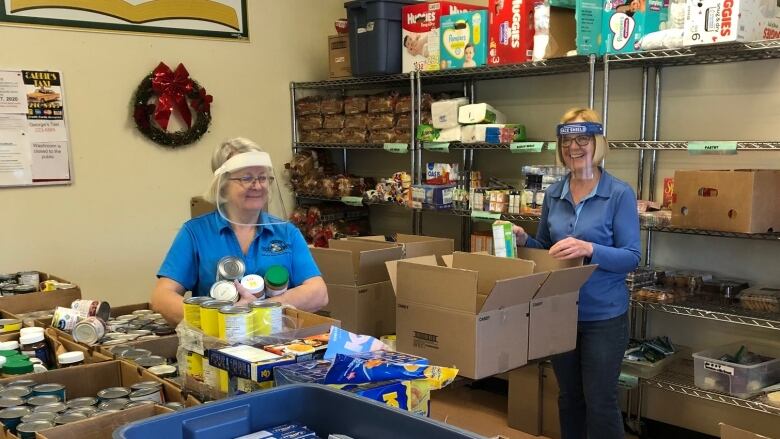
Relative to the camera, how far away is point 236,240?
2.34 m

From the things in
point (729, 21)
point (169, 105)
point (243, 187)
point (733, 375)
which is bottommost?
point (733, 375)

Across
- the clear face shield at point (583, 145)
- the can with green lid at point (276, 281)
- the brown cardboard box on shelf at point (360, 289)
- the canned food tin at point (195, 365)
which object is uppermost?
the clear face shield at point (583, 145)

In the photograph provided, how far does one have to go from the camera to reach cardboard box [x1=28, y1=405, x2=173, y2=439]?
1.33m

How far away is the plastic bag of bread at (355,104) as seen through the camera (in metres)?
4.59

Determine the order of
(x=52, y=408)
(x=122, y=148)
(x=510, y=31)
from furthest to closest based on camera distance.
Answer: (x=122, y=148), (x=510, y=31), (x=52, y=408)

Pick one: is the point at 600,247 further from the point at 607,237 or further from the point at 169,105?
the point at 169,105

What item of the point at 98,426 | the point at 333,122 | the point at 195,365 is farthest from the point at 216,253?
the point at 333,122

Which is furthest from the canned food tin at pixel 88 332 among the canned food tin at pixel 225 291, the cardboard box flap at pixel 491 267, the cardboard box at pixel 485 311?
the cardboard box flap at pixel 491 267

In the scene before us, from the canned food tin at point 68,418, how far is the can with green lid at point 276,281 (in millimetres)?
767

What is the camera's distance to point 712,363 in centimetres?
306

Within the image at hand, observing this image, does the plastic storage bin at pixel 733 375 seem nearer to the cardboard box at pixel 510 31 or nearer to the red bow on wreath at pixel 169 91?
the cardboard box at pixel 510 31

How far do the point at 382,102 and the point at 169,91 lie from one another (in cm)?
134

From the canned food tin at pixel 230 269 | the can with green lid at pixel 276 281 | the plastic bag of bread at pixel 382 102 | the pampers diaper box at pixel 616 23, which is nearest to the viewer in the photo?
the canned food tin at pixel 230 269

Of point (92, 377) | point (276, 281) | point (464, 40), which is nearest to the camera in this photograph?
point (92, 377)
